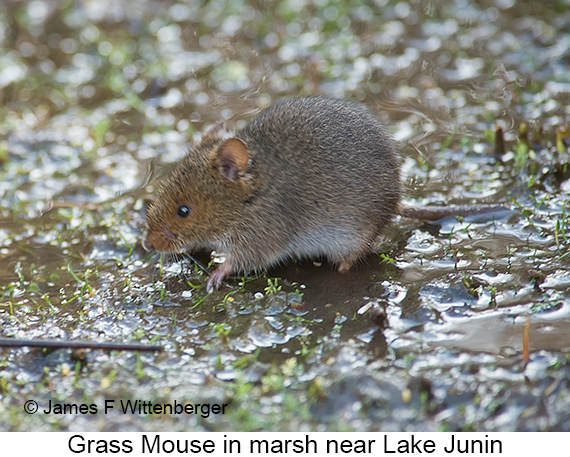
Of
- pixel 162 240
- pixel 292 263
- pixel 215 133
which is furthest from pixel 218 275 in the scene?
pixel 215 133

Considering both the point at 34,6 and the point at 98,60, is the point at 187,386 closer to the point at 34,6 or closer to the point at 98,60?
the point at 98,60

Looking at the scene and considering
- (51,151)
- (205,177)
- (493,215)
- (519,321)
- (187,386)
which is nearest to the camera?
(187,386)

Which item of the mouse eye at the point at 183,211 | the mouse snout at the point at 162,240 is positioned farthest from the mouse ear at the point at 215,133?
the mouse snout at the point at 162,240

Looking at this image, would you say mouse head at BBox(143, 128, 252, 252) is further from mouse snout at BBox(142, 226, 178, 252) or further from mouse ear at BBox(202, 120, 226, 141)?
mouse ear at BBox(202, 120, 226, 141)

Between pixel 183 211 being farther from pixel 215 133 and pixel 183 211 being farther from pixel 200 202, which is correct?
pixel 215 133

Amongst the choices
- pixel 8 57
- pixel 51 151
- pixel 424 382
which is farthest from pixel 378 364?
pixel 8 57

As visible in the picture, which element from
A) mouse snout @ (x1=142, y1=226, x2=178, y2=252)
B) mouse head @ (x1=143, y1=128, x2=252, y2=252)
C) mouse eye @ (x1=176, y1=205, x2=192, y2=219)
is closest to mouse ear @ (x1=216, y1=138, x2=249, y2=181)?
mouse head @ (x1=143, y1=128, x2=252, y2=252)

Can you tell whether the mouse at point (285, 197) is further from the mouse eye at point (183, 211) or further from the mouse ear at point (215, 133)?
the mouse ear at point (215, 133)
